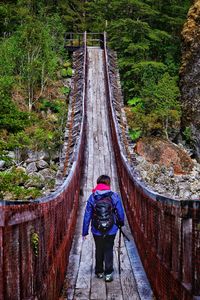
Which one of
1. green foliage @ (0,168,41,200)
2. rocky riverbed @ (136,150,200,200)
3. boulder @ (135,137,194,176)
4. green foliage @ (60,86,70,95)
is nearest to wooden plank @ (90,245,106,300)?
green foliage @ (0,168,41,200)

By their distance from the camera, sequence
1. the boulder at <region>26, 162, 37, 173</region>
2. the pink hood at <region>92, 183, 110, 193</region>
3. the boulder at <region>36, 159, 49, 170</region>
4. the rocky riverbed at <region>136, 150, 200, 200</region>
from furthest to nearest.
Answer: the rocky riverbed at <region>136, 150, 200, 200</region> → the boulder at <region>36, 159, 49, 170</region> → the boulder at <region>26, 162, 37, 173</region> → the pink hood at <region>92, 183, 110, 193</region>

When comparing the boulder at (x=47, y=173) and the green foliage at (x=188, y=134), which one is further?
the green foliage at (x=188, y=134)

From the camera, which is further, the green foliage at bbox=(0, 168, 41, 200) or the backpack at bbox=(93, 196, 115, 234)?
the green foliage at bbox=(0, 168, 41, 200)

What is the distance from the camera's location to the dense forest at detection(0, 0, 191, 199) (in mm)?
22062

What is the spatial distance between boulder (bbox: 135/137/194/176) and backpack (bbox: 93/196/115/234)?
16.9 meters

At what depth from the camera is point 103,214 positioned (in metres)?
5.95

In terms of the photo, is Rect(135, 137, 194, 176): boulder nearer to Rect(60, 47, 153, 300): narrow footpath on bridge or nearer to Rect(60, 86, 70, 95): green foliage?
Rect(60, 86, 70, 95): green foliage

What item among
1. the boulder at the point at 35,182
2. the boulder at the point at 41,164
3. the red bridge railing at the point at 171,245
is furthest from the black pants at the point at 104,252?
the boulder at the point at 41,164

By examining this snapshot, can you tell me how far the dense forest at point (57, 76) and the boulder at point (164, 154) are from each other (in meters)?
1.00

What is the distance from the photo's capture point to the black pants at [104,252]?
616 centimetres

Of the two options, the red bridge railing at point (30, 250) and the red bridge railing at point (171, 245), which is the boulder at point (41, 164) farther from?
the red bridge railing at point (30, 250)

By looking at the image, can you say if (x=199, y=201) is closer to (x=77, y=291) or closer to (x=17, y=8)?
(x=77, y=291)

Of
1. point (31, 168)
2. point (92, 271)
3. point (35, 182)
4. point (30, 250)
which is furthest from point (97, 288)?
point (31, 168)

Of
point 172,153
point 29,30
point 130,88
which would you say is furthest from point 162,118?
point 29,30
